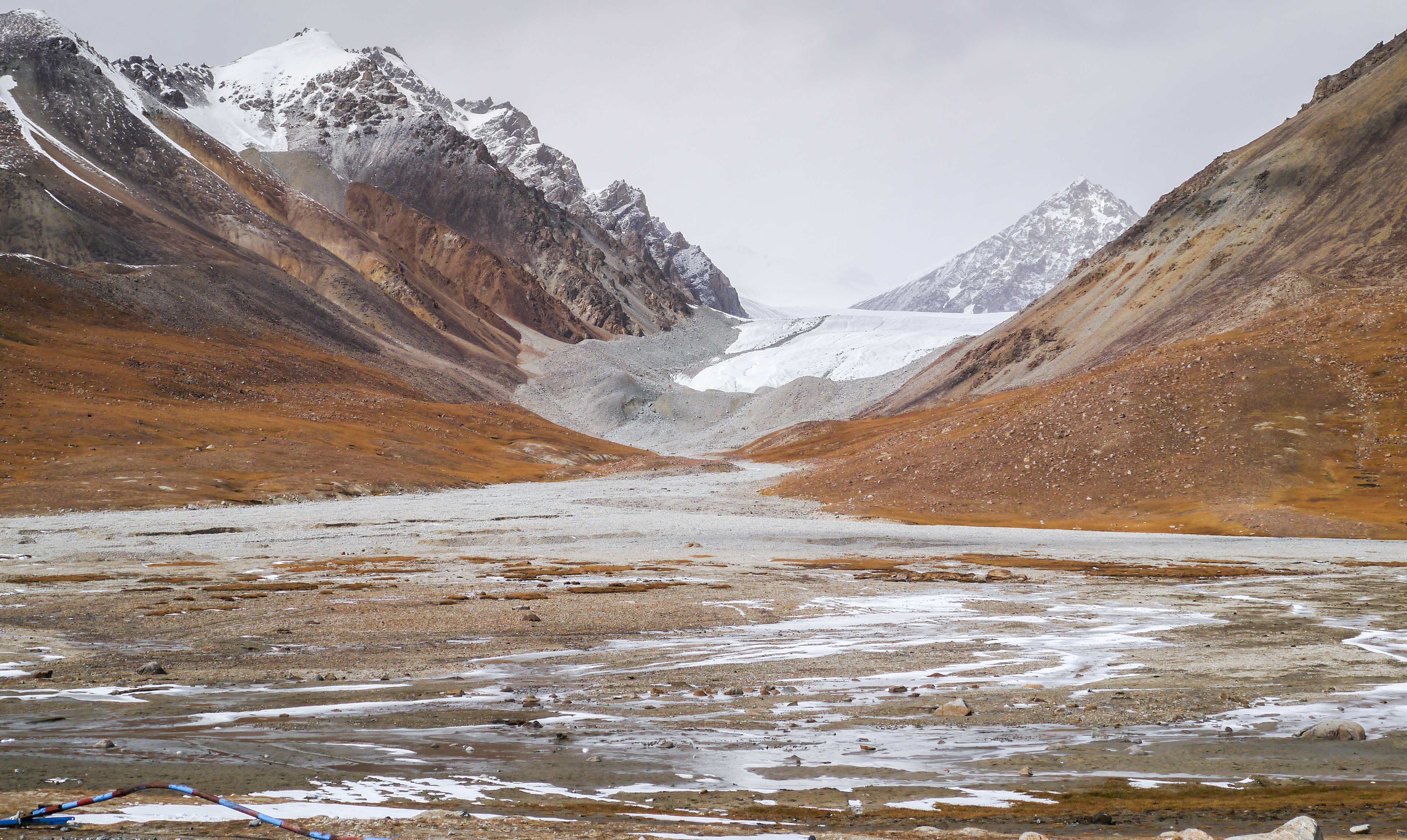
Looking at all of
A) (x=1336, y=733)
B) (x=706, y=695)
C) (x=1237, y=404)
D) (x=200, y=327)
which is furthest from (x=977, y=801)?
(x=200, y=327)

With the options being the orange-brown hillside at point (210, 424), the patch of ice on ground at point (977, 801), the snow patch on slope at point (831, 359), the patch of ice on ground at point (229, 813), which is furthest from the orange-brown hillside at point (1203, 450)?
the snow patch on slope at point (831, 359)

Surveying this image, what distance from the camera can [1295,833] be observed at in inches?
249

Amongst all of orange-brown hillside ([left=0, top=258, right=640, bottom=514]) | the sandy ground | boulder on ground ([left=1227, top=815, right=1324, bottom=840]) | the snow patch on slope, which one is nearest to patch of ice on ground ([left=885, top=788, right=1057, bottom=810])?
the sandy ground

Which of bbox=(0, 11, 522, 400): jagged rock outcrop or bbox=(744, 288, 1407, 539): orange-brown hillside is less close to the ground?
bbox=(0, 11, 522, 400): jagged rock outcrop

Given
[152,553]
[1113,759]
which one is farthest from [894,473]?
[1113,759]

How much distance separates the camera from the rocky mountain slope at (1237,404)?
4950 centimetres

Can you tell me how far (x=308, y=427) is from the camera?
3214 inches

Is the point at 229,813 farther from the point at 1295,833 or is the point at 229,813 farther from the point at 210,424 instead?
the point at 210,424

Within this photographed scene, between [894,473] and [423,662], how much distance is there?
5008 centimetres

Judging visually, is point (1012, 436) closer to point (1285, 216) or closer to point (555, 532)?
point (555, 532)

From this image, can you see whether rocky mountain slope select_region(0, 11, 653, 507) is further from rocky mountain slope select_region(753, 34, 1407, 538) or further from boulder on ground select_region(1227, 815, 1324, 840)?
boulder on ground select_region(1227, 815, 1324, 840)

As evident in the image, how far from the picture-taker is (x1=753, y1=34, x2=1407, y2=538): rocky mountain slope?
4950 cm

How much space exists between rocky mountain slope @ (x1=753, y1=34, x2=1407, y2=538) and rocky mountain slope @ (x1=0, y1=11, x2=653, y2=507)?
124 ft

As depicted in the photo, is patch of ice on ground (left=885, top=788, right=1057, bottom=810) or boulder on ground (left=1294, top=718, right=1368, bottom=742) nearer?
patch of ice on ground (left=885, top=788, right=1057, bottom=810)
